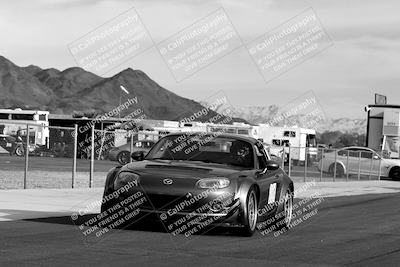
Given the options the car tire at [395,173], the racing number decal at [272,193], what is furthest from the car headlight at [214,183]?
the car tire at [395,173]

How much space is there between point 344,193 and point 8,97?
548ft

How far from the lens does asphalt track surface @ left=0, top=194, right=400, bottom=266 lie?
8.30m

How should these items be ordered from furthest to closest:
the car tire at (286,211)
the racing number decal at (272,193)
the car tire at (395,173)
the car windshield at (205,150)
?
the car tire at (395,173) → the car tire at (286,211) → the racing number decal at (272,193) → the car windshield at (205,150)

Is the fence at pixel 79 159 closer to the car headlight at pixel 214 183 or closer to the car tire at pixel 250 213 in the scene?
the car tire at pixel 250 213

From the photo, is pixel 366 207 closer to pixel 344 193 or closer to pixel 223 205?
pixel 344 193

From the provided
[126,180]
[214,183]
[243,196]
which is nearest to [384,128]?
[243,196]

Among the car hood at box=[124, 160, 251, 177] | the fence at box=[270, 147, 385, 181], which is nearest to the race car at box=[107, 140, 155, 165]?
the fence at box=[270, 147, 385, 181]

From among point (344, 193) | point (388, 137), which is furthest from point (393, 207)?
point (388, 137)

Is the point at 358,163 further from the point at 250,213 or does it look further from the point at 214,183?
the point at 214,183

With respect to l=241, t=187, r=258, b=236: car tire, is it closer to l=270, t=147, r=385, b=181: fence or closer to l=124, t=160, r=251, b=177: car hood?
l=124, t=160, r=251, b=177: car hood

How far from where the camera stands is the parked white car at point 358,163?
3650 centimetres

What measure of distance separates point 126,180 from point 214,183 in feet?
3.89

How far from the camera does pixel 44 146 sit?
23328 mm

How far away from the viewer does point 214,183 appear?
10469 millimetres
